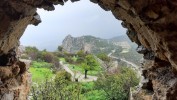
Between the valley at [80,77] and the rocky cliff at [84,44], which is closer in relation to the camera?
the valley at [80,77]

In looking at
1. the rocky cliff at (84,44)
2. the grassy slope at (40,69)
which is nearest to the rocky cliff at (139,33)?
the grassy slope at (40,69)

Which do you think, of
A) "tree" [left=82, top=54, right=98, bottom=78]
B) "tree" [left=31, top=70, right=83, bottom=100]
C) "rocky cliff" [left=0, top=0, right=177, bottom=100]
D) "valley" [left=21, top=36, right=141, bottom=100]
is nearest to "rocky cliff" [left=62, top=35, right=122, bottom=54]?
"valley" [left=21, top=36, right=141, bottom=100]

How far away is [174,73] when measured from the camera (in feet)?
35.8

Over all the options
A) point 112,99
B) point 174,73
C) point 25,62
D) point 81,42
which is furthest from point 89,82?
point 81,42

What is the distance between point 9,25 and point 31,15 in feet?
4.28

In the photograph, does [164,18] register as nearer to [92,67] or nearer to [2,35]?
[2,35]

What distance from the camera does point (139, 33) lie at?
1197 cm

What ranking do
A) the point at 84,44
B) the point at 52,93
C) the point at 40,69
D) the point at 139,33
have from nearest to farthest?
the point at 139,33
the point at 52,93
the point at 40,69
the point at 84,44

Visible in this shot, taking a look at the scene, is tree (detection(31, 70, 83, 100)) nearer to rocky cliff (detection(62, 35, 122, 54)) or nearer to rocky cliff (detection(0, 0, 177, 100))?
rocky cliff (detection(0, 0, 177, 100))

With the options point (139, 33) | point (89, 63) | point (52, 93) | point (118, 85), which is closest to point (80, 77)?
point (89, 63)

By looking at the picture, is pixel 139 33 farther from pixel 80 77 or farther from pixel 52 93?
pixel 80 77

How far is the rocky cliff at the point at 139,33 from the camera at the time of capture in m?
9.47

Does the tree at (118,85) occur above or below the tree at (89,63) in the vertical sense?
below

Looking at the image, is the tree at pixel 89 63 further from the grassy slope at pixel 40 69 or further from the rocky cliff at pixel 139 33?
the rocky cliff at pixel 139 33
